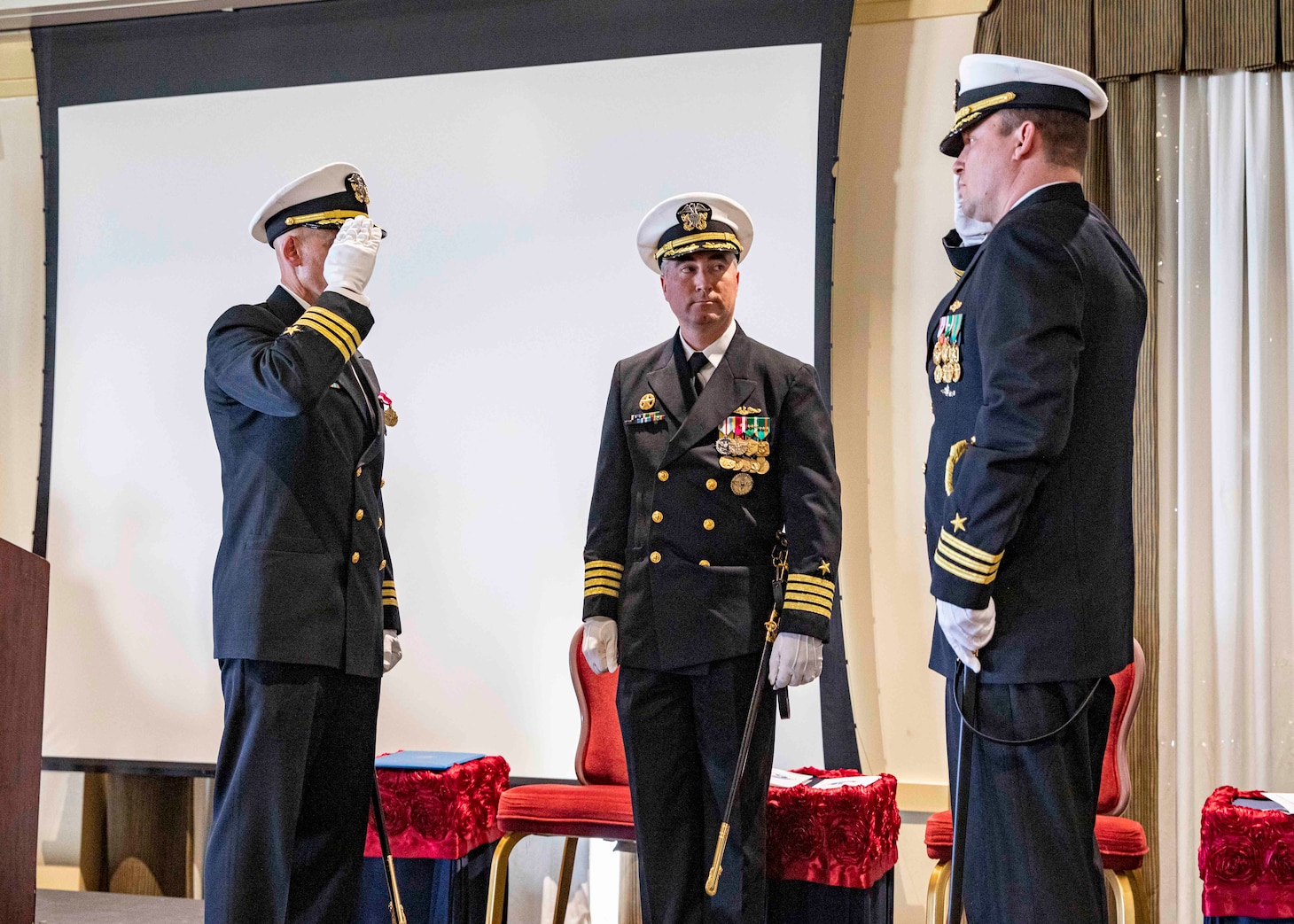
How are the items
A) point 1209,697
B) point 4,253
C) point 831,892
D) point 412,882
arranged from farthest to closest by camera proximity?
point 4,253
point 1209,697
point 412,882
point 831,892

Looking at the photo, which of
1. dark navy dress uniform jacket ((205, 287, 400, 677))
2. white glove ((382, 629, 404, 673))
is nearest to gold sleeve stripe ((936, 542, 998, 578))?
dark navy dress uniform jacket ((205, 287, 400, 677))

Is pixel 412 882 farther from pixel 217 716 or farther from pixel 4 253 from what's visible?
pixel 4 253

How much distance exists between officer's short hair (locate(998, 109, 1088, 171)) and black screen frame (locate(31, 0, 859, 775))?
174 centimetres

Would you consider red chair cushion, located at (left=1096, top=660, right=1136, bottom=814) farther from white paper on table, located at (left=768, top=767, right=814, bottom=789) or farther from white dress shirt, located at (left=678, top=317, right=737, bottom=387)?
white dress shirt, located at (left=678, top=317, right=737, bottom=387)

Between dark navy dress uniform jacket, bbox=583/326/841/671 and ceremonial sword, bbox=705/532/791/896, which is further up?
dark navy dress uniform jacket, bbox=583/326/841/671

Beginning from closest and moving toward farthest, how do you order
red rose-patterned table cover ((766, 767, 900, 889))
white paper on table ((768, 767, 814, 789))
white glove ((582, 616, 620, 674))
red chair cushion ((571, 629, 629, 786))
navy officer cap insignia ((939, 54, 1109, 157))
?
navy officer cap insignia ((939, 54, 1109, 157)), white glove ((582, 616, 620, 674)), red rose-patterned table cover ((766, 767, 900, 889)), white paper on table ((768, 767, 814, 789)), red chair cushion ((571, 629, 629, 786))

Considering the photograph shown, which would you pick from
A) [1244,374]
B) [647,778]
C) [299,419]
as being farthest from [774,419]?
[1244,374]

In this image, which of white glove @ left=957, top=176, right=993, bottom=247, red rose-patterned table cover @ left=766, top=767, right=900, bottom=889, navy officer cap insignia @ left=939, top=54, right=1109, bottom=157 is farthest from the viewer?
red rose-patterned table cover @ left=766, top=767, right=900, bottom=889

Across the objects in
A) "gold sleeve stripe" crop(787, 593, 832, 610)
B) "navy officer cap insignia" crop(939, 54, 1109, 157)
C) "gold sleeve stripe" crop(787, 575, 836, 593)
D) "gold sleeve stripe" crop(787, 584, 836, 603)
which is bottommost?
"gold sleeve stripe" crop(787, 593, 832, 610)

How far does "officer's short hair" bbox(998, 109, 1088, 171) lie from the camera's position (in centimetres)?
176

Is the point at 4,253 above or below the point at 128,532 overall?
above

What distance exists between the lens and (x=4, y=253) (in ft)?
13.9

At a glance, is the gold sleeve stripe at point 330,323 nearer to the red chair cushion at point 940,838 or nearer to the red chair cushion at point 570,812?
the red chair cushion at point 570,812

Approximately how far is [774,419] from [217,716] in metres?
2.41
